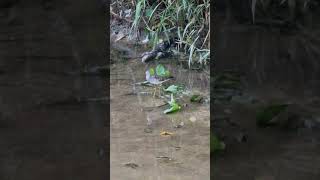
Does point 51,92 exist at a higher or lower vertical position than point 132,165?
higher

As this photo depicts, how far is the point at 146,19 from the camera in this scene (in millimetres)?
3574

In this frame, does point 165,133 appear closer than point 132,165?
No

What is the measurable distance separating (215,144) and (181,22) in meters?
1.71

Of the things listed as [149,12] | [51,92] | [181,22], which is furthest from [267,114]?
[149,12]

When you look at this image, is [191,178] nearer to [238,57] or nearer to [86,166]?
[86,166]

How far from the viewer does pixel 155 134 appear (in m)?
2.17

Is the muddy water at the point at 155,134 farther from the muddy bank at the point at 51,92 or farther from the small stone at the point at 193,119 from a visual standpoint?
the muddy bank at the point at 51,92

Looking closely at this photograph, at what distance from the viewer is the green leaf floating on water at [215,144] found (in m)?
1.72

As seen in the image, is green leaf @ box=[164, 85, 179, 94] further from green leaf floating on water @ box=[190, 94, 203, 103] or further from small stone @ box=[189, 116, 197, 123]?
small stone @ box=[189, 116, 197, 123]

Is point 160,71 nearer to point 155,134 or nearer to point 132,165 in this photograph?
point 155,134

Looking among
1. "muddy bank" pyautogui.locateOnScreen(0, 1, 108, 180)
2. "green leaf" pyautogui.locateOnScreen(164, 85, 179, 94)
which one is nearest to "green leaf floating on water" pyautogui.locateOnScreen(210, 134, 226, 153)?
"muddy bank" pyautogui.locateOnScreen(0, 1, 108, 180)

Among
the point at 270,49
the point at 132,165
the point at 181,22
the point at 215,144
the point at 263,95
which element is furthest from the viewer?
the point at 181,22

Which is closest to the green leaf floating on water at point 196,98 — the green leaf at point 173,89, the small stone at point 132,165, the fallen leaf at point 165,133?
the green leaf at point 173,89

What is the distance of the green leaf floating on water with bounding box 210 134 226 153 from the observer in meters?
1.72
